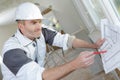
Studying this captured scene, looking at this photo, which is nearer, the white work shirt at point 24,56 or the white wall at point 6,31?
the white work shirt at point 24,56

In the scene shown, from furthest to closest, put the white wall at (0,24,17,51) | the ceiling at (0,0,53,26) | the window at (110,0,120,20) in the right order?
the white wall at (0,24,17,51) < the ceiling at (0,0,53,26) < the window at (110,0,120,20)

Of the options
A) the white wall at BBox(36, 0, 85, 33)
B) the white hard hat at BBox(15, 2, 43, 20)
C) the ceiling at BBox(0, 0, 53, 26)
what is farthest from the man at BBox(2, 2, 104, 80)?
the ceiling at BBox(0, 0, 53, 26)

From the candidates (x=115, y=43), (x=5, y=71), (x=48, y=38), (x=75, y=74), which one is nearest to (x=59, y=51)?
(x=75, y=74)

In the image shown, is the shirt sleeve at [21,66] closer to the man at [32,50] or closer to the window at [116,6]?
the man at [32,50]

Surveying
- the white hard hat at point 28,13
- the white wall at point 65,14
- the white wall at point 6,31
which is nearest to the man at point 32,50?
the white hard hat at point 28,13

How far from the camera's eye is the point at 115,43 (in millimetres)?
1370

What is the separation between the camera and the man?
1315 millimetres

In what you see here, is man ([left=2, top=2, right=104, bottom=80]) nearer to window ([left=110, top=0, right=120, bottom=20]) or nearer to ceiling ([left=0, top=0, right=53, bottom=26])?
window ([left=110, top=0, right=120, bottom=20])

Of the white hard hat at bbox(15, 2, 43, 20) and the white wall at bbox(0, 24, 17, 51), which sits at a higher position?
the white hard hat at bbox(15, 2, 43, 20)

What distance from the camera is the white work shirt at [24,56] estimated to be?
1.40m

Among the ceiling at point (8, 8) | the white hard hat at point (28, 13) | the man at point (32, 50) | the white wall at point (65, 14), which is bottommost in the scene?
the white wall at point (65, 14)

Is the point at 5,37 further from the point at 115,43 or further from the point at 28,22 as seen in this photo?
the point at 115,43

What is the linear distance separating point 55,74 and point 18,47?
1.31ft

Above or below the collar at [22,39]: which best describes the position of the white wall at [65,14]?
below
